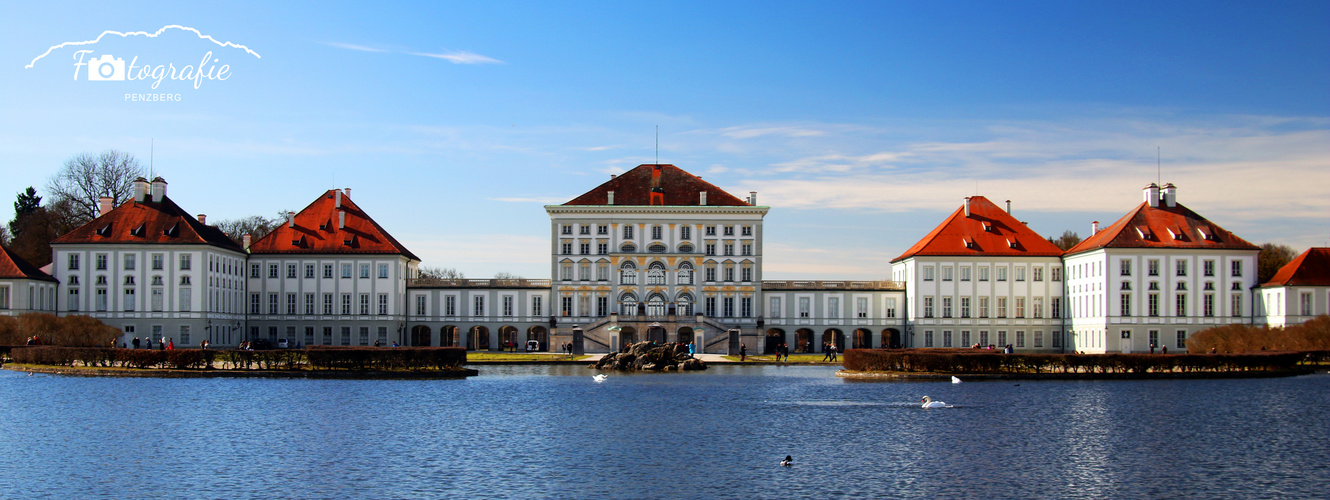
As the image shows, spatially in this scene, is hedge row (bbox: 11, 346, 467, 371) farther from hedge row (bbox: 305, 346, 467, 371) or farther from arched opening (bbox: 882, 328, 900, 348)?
arched opening (bbox: 882, 328, 900, 348)

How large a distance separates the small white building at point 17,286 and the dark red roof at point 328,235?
16.0 metres

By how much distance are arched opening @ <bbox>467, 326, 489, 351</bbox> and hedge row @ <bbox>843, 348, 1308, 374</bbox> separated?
45.2 metres

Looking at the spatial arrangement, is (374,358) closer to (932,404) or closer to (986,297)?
(932,404)

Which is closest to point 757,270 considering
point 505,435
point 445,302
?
point 445,302

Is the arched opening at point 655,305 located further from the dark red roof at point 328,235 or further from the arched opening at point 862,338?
the dark red roof at point 328,235

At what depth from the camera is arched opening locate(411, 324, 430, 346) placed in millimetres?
93875

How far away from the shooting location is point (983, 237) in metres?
89.9

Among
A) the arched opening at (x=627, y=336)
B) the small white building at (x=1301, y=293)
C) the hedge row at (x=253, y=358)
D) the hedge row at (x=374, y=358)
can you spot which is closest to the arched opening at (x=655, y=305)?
the arched opening at (x=627, y=336)

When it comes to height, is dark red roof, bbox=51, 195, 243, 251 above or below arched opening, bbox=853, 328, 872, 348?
above

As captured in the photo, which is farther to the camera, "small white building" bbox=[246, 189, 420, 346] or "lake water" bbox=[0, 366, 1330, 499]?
"small white building" bbox=[246, 189, 420, 346]

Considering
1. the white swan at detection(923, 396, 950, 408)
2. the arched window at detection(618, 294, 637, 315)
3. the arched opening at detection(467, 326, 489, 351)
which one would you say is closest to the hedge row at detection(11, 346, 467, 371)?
the white swan at detection(923, 396, 950, 408)

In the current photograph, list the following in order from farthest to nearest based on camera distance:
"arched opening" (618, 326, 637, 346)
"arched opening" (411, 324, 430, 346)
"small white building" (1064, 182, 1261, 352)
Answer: "arched opening" (411, 324, 430, 346), "arched opening" (618, 326, 637, 346), "small white building" (1064, 182, 1261, 352)

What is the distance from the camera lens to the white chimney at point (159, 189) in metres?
83.8

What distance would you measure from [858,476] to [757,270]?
65444 mm
